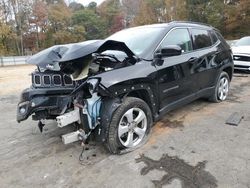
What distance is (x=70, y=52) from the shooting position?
3.29 meters

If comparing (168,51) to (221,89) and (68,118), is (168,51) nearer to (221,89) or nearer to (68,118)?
(68,118)

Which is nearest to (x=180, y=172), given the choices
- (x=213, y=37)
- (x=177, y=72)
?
Result: (x=177, y=72)

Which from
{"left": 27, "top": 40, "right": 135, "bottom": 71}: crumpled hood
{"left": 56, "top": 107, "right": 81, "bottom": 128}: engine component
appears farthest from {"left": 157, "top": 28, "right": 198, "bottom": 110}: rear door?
{"left": 56, "top": 107, "right": 81, "bottom": 128}: engine component

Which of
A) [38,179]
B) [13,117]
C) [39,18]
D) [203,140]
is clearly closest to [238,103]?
[203,140]

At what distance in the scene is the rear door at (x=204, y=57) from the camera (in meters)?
4.76

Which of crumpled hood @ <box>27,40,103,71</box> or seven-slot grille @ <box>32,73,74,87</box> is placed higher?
crumpled hood @ <box>27,40,103,71</box>

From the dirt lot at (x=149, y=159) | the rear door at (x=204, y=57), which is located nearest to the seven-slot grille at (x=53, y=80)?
the dirt lot at (x=149, y=159)

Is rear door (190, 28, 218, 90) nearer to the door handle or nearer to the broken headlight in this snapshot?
the door handle

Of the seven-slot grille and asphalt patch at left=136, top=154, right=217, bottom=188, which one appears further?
the seven-slot grille

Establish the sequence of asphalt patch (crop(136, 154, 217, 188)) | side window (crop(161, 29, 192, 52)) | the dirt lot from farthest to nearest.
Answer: side window (crop(161, 29, 192, 52)) < the dirt lot < asphalt patch (crop(136, 154, 217, 188))

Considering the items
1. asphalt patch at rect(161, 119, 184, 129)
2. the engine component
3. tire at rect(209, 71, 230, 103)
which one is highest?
the engine component

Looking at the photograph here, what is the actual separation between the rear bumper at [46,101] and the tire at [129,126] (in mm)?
689

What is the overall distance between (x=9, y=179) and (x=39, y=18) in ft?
125

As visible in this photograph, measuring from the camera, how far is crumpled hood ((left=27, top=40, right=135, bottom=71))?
10.7 feet
